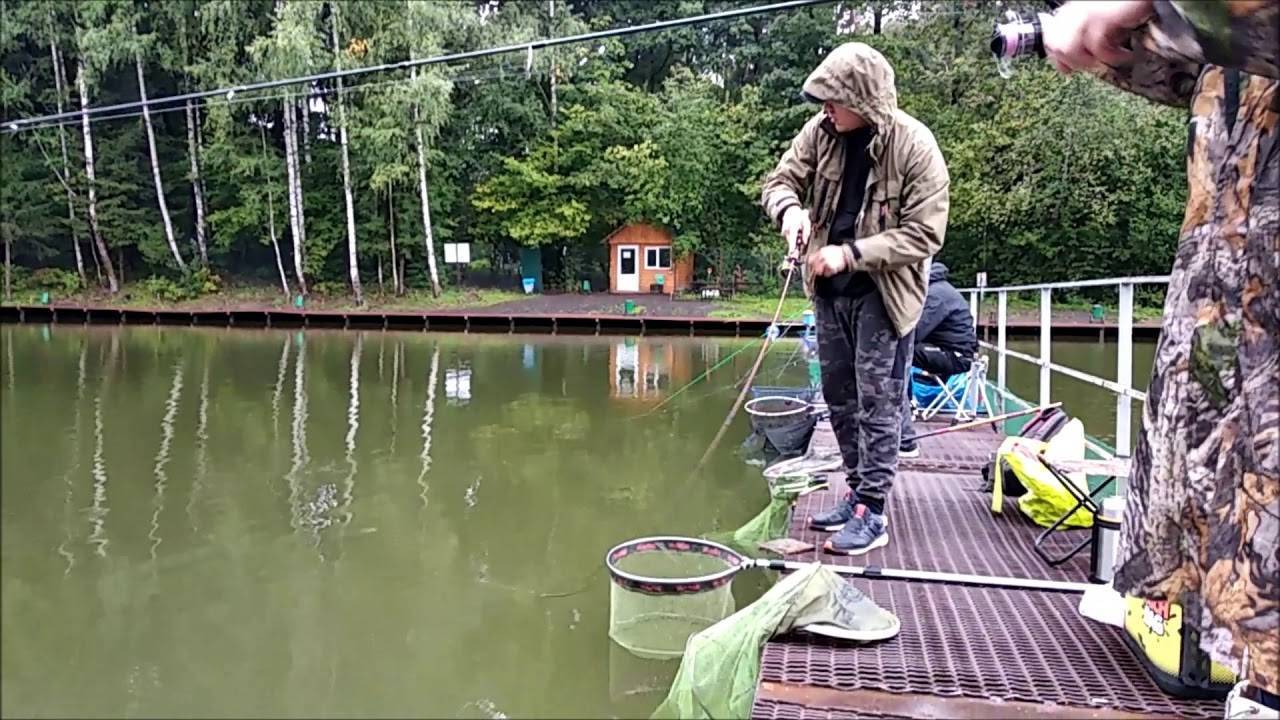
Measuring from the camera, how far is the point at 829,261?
7.64 ft

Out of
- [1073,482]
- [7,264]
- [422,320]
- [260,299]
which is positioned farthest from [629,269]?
[1073,482]

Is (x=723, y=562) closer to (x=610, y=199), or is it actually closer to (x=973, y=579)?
(x=973, y=579)

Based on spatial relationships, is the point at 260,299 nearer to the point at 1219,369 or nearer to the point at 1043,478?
the point at 1043,478

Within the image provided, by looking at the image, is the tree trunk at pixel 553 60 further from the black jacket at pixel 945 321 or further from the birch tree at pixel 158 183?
the black jacket at pixel 945 321

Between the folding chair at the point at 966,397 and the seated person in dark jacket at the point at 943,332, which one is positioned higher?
the seated person in dark jacket at the point at 943,332

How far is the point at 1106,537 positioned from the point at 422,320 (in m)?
15.8

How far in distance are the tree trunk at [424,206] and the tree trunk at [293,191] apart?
103 inches

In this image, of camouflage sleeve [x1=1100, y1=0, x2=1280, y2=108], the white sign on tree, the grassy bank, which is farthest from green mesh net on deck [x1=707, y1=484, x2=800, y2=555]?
the white sign on tree

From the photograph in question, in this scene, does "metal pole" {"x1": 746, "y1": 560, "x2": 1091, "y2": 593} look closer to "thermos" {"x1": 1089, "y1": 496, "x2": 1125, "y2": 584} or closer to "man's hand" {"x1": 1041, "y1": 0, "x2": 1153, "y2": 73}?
"thermos" {"x1": 1089, "y1": 496, "x2": 1125, "y2": 584}

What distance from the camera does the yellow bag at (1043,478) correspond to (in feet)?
9.09

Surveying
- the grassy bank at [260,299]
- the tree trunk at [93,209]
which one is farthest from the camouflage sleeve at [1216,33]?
the tree trunk at [93,209]

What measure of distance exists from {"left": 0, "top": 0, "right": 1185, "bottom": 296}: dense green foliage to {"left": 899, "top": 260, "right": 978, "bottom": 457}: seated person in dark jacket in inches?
583

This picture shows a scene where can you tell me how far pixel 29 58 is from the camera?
67.3ft

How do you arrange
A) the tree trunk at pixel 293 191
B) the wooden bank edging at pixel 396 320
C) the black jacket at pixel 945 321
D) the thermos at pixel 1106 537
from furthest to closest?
1. the tree trunk at pixel 293 191
2. the wooden bank edging at pixel 396 320
3. the black jacket at pixel 945 321
4. the thermos at pixel 1106 537
